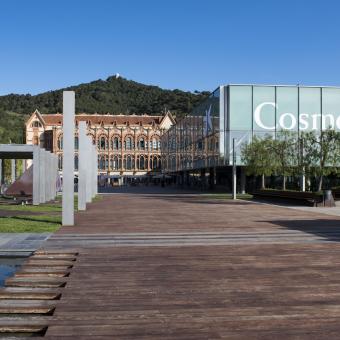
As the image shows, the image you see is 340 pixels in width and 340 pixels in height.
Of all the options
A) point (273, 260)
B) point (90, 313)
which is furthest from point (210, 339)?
point (273, 260)

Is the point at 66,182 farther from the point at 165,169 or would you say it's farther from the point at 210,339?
the point at 165,169

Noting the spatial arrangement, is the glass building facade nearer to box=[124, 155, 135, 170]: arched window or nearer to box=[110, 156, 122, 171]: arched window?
box=[124, 155, 135, 170]: arched window

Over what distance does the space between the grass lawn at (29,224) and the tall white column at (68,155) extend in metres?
0.57

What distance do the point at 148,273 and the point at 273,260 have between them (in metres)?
2.84

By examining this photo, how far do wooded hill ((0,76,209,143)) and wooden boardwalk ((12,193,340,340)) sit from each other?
13130cm

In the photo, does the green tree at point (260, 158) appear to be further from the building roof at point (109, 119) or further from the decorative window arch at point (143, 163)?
the building roof at point (109, 119)

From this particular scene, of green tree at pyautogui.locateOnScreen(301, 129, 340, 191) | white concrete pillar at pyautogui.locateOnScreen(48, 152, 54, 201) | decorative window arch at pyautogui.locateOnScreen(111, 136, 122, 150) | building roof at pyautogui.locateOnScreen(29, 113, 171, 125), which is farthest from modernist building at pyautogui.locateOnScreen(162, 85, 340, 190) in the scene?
building roof at pyautogui.locateOnScreen(29, 113, 171, 125)

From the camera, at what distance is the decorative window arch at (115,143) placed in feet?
377

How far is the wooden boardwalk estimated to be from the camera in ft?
20.3

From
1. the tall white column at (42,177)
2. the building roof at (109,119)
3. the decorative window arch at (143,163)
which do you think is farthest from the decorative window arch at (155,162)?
the tall white column at (42,177)

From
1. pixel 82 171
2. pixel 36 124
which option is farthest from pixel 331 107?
pixel 36 124

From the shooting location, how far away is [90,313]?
22.3 feet

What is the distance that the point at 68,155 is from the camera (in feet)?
59.5

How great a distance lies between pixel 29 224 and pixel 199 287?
37.1ft
